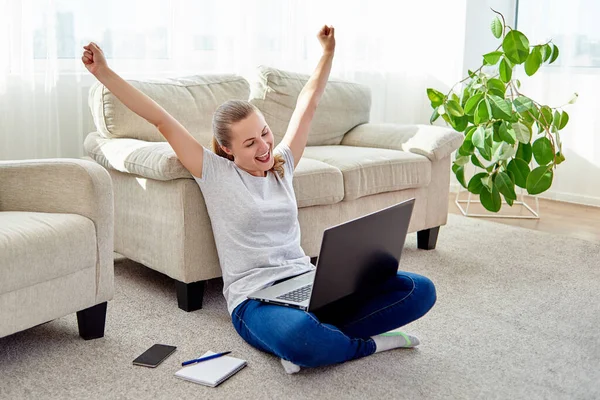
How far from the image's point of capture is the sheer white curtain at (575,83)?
4.61 meters

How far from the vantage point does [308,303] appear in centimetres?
198

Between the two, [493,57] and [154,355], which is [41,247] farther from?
[493,57]

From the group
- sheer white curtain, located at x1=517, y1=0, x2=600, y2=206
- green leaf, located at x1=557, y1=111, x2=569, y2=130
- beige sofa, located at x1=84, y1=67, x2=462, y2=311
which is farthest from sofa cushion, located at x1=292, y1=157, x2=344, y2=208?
sheer white curtain, located at x1=517, y1=0, x2=600, y2=206

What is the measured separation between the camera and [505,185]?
3760 millimetres

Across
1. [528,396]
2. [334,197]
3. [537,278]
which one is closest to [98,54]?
[334,197]

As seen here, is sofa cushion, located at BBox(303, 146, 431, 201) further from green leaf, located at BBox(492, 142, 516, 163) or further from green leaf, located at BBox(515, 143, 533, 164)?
green leaf, located at BBox(515, 143, 533, 164)

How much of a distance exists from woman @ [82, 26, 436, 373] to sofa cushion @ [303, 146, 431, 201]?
0.61 meters

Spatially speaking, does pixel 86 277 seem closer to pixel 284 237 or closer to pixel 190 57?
pixel 284 237

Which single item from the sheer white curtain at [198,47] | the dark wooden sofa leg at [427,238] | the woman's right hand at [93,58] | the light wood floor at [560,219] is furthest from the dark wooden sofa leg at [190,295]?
the light wood floor at [560,219]

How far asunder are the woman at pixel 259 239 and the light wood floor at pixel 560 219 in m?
1.96

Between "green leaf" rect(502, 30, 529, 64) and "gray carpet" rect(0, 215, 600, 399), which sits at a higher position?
"green leaf" rect(502, 30, 529, 64)

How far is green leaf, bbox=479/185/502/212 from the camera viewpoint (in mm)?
3785

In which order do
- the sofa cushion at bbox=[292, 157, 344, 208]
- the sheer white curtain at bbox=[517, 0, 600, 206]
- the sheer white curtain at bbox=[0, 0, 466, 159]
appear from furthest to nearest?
1. the sheer white curtain at bbox=[517, 0, 600, 206]
2. the sheer white curtain at bbox=[0, 0, 466, 159]
3. the sofa cushion at bbox=[292, 157, 344, 208]

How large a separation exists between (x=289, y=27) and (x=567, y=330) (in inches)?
92.1
